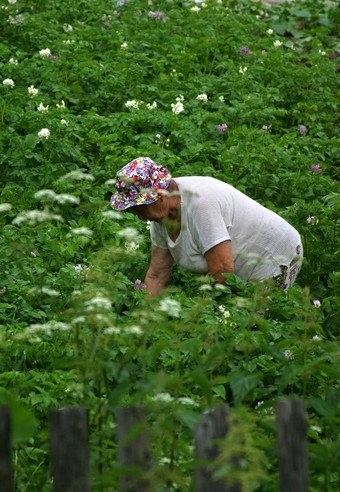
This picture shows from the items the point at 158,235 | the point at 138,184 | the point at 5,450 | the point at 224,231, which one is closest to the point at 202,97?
the point at 158,235

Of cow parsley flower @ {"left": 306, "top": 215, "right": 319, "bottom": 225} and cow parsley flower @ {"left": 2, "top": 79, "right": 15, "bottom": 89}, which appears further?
cow parsley flower @ {"left": 2, "top": 79, "right": 15, "bottom": 89}

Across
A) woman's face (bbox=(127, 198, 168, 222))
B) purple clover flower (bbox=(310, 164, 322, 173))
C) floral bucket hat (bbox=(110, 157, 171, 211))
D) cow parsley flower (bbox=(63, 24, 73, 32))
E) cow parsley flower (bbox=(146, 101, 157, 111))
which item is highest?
floral bucket hat (bbox=(110, 157, 171, 211))

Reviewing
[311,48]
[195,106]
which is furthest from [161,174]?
[311,48]

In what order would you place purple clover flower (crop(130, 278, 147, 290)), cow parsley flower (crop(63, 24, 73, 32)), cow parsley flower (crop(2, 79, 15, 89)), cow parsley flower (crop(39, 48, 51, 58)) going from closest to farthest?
purple clover flower (crop(130, 278, 147, 290)) < cow parsley flower (crop(2, 79, 15, 89)) < cow parsley flower (crop(39, 48, 51, 58)) < cow parsley flower (crop(63, 24, 73, 32))

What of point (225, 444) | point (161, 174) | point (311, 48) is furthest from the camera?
point (311, 48)

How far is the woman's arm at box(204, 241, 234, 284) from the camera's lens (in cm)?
458

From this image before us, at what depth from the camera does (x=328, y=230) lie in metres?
5.42

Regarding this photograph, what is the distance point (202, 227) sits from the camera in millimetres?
4555

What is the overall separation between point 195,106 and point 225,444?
5609 mm

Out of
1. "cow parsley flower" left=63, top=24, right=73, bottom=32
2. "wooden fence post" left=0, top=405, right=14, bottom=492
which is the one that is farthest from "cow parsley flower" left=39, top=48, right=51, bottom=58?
"wooden fence post" left=0, top=405, right=14, bottom=492

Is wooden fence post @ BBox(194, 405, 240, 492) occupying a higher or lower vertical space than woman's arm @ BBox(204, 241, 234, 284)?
higher

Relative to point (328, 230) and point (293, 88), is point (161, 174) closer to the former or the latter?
point (328, 230)

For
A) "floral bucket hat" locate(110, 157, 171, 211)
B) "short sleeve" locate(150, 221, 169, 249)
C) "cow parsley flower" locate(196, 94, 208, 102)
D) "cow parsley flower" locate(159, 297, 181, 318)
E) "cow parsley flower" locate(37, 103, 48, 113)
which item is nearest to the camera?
"cow parsley flower" locate(159, 297, 181, 318)

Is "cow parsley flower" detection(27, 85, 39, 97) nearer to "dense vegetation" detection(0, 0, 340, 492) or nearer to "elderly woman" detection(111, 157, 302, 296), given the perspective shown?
"dense vegetation" detection(0, 0, 340, 492)
